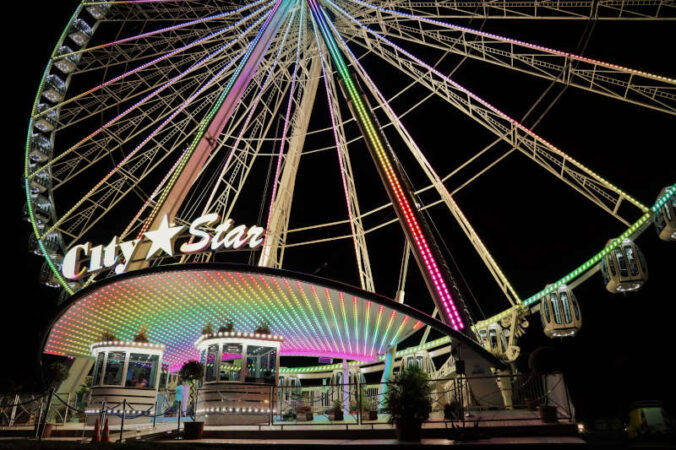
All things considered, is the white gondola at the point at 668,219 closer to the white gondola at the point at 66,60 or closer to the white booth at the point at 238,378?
the white booth at the point at 238,378

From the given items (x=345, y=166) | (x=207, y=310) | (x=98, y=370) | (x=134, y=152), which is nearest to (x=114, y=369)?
(x=98, y=370)

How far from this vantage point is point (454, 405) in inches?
459

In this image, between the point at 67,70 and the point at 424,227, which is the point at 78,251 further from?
the point at 424,227

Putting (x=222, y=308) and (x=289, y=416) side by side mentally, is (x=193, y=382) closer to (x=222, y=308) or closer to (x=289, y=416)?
(x=289, y=416)

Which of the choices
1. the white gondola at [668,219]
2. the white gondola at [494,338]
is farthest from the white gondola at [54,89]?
the white gondola at [668,219]

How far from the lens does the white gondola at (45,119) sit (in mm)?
22203

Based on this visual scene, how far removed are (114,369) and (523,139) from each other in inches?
710

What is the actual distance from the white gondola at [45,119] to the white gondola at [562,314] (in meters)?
23.5

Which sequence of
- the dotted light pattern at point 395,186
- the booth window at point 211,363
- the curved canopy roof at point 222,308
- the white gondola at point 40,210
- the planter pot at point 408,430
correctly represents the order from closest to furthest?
the planter pot at point 408,430
the dotted light pattern at point 395,186
the curved canopy roof at point 222,308
the booth window at point 211,363
the white gondola at point 40,210

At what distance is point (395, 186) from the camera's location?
15867 millimetres

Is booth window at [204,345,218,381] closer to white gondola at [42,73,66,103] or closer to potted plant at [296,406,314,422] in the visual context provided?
potted plant at [296,406,314,422]

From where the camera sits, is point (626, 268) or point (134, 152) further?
point (134, 152)

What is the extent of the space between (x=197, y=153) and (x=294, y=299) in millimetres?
6889

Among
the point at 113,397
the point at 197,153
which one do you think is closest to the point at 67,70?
the point at 197,153
